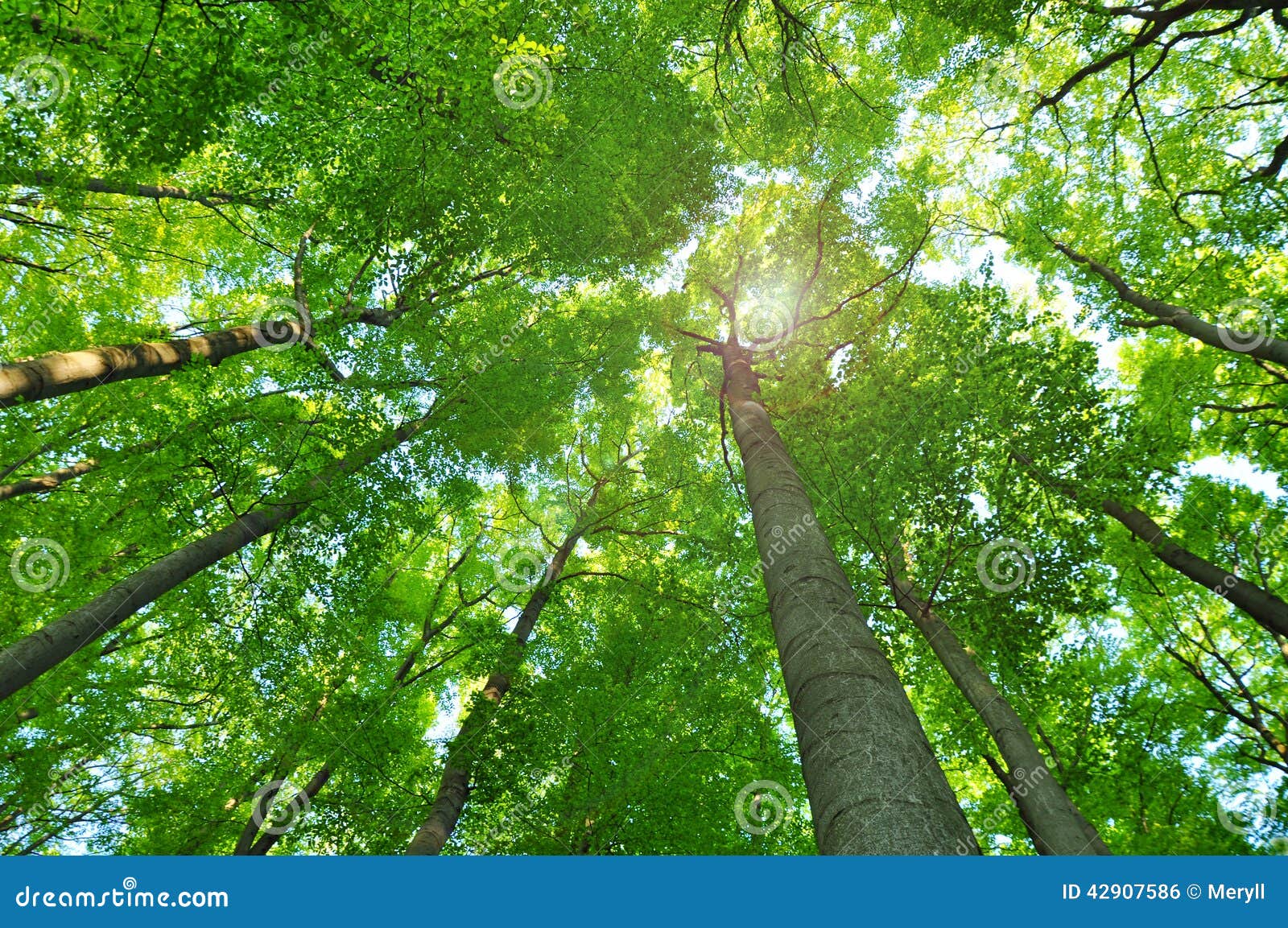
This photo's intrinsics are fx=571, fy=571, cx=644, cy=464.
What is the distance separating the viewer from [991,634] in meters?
8.09

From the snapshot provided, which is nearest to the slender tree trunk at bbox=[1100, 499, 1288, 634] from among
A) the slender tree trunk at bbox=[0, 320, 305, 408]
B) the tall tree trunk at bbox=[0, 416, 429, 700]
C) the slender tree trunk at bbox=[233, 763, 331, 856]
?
the tall tree trunk at bbox=[0, 416, 429, 700]

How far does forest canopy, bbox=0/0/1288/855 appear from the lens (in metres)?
6.50

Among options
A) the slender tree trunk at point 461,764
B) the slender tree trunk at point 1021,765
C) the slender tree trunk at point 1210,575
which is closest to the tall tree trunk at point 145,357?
the slender tree trunk at point 461,764

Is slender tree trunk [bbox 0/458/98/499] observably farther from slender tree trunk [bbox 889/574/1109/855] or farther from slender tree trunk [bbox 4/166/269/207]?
slender tree trunk [bbox 889/574/1109/855]

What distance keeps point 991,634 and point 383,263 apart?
33.1ft

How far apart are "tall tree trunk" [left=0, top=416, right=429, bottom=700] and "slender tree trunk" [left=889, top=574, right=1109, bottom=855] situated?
801 centimetres

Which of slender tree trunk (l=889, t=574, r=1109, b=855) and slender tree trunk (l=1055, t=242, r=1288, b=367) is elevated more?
slender tree trunk (l=1055, t=242, r=1288, b=367)

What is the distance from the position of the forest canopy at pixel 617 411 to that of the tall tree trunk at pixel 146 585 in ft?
0.21

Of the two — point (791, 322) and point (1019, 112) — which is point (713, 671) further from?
point (1019, 112)

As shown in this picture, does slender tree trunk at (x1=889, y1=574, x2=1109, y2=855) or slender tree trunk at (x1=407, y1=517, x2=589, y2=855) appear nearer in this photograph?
slender tree trunk at (x1=889, y1=574, x2=1109, y2=855)

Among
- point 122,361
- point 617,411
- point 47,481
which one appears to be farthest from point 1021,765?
point 47,481

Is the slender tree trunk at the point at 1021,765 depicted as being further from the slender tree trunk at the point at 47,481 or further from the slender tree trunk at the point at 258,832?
the slender tree trunk at the point at 47,481

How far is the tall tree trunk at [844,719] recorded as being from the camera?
2.43m

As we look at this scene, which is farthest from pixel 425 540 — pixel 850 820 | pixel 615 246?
pixel 850 820
